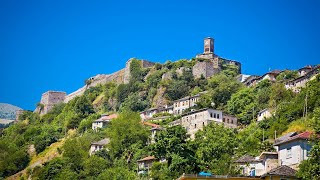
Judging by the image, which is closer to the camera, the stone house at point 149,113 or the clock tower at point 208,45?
the stone house at point 149,113

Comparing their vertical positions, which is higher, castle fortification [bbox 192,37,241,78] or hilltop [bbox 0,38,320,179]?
castle fortification [bbox 192,37,241,78]

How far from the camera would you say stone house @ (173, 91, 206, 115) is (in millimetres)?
79000

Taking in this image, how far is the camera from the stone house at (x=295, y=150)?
34.0 m

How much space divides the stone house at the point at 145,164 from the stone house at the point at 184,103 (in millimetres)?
19241

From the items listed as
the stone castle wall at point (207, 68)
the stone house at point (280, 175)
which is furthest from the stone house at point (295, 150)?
the stone castle wall at point (207, 68)

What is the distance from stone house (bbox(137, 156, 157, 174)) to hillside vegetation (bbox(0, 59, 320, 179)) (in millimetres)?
711

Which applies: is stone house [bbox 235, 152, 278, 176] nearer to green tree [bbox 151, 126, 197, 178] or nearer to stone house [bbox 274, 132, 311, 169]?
stone house [bbox 274, 132, 311, 169]

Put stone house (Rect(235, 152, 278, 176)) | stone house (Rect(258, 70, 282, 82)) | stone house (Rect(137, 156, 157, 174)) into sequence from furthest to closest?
1. stone house (Rect(258, 70, 282, 82))
2. stone house (Rect(137, 156, 157, 174))
3. stone house (Rect(235, 152, 278, 176))

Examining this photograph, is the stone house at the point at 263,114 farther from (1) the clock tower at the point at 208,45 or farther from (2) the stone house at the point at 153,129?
(1) the clock tower at the point at 208,45

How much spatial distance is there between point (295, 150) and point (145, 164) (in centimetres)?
2674

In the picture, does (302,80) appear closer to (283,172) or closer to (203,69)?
(203,69)

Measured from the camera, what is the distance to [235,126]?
66.9 metres

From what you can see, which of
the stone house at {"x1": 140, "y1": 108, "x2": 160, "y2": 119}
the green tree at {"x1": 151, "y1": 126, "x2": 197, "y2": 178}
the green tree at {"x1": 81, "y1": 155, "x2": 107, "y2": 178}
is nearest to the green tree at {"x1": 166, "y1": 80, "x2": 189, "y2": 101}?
the stone house at {"x1": 140, "y1": 108, "x2": 160, "y2": 119}

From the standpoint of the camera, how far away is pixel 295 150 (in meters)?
34.7
